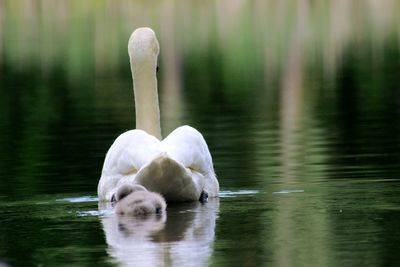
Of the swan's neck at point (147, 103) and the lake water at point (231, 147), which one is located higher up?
the swan's neck at point (147, 103)

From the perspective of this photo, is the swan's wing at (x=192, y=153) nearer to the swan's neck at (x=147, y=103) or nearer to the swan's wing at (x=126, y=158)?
the swan's wing at (x=126, y=158)

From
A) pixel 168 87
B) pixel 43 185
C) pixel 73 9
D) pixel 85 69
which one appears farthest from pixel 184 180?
pixel 73 9

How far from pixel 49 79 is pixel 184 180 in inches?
933

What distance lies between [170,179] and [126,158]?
59 cm

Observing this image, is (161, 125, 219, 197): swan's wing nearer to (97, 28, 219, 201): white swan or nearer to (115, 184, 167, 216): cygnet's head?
(97, 28, 219, 201): white swan

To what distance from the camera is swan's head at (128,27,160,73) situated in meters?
14.5

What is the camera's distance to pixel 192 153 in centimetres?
1250

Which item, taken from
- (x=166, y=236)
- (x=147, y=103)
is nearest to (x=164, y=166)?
(x=166, y=236)

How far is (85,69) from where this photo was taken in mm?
39656

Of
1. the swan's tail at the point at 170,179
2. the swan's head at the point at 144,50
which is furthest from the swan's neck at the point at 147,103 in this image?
the swan's tail at the point at 170,179

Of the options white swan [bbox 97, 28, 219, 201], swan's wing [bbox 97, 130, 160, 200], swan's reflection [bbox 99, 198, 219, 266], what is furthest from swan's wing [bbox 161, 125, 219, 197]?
swan's reflection [bbox 99, 198, 219, 266]

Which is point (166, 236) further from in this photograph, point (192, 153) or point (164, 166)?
point (192, 153)

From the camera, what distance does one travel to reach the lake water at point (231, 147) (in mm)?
10102

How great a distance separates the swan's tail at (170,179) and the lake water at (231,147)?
4.5 inches
